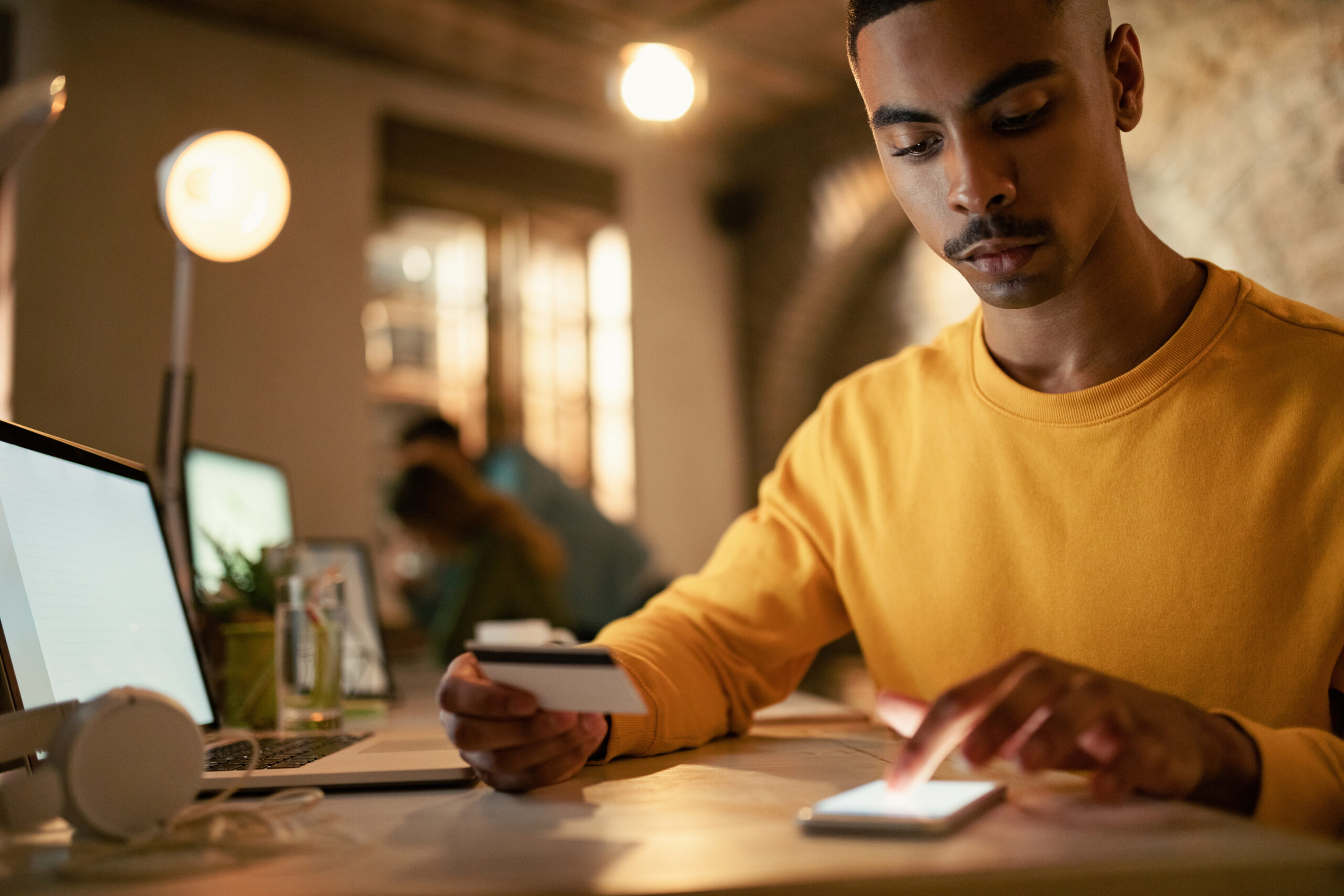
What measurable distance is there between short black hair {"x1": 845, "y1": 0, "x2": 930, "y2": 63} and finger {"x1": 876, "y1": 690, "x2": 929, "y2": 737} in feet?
2.10

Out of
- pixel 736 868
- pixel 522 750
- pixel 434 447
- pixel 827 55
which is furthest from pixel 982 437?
pixel 827 55

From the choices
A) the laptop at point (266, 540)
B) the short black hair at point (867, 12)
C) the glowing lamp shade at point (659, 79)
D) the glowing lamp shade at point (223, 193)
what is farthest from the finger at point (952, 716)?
the glowing lamp shade at point (659, 79)

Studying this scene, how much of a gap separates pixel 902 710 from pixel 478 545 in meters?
2.35

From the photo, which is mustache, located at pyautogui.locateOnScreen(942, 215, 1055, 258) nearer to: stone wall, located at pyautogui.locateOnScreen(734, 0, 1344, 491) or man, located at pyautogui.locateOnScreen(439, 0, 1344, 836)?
man, located at pyautogui.locateOnScreen(439, 0, 1344, 836)

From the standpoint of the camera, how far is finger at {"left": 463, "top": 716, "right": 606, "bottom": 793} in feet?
2.37

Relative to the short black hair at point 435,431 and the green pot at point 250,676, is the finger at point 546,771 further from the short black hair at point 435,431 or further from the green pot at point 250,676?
the short black hair at point 435,431

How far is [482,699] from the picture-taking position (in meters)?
0.72

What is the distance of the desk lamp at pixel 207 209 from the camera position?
59.4 inches

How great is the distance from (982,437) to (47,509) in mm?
899

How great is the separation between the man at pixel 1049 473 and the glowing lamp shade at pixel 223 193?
3.14 feet

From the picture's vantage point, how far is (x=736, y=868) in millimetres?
458

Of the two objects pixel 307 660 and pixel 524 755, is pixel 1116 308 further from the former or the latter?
pixel 307 660

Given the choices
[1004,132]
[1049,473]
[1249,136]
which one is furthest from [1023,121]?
[1249,136]

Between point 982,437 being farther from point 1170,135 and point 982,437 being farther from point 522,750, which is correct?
point 1170,135
